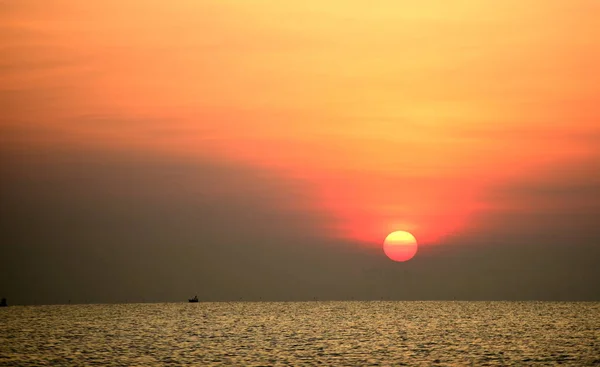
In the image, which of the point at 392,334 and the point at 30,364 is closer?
the point at 30,364

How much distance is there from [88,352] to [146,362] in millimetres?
26849

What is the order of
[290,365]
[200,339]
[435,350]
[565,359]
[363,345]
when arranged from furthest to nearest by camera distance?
1. [200,339]
2. [363,345]
3. [435,350]
4. [565,359]
5. [290,365]

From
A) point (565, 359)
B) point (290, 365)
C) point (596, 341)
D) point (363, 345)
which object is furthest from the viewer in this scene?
point (596, 341)

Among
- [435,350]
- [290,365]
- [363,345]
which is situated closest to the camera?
[290,365]

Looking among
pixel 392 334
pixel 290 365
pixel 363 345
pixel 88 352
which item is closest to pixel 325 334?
pixel 392 334

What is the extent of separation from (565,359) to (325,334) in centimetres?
7959

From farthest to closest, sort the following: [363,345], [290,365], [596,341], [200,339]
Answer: [200,339]
[596,341]
[363,345]
[290,365]

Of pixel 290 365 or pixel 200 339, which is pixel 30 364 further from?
pixel 200 339

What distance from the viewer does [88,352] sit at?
14338cm

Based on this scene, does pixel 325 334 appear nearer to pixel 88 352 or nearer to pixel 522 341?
pixel 522 341

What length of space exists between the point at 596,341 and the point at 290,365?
83461mm

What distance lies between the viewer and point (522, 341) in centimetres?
16975

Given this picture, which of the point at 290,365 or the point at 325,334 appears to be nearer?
the point at 290,365

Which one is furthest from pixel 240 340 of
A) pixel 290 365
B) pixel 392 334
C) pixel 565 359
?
pixel 565 359
